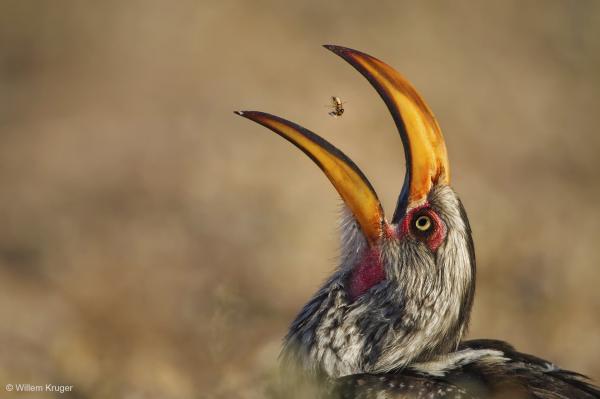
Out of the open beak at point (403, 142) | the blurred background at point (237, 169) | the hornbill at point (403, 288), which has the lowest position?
the hornbill at point (403, 288)

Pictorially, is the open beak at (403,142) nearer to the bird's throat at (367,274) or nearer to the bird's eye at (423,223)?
the bird's eye at (423,223)

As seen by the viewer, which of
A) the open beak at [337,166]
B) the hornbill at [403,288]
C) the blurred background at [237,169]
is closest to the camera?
the hornbill at [403,288]

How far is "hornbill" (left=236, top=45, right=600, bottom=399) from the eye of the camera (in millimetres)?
4340

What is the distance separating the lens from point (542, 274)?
7812 mm

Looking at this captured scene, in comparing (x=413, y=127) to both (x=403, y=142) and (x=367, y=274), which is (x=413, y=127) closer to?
(x=403, y=142)

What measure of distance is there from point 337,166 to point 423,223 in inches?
18.7

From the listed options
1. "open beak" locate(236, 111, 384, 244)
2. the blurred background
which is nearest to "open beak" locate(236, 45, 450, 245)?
"open beak" locate(236, 111, 384, 244)

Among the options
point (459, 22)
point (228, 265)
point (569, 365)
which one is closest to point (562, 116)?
point (459, 22)

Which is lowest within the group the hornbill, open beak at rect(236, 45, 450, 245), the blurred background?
the hornbill

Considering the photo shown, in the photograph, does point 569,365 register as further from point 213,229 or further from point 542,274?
point 213,229

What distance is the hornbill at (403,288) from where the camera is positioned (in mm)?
4340

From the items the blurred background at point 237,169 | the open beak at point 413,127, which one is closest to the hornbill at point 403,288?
the open beak at point 413,127

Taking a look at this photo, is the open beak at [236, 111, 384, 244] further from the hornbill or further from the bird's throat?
the bird's throat

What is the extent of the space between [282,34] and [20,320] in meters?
4.29
